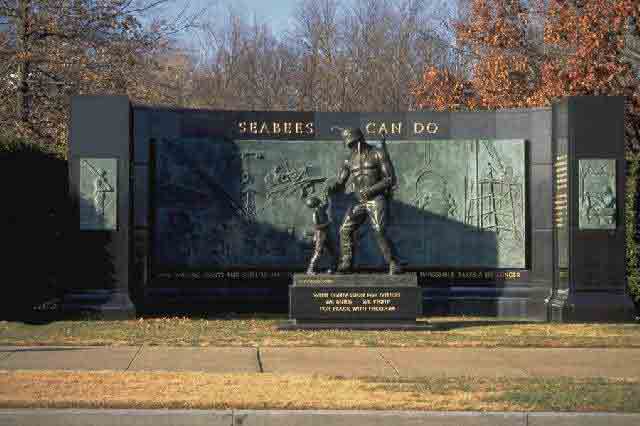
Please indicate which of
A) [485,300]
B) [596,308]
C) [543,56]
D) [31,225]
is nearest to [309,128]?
[485,300]

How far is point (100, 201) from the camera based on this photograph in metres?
20.1

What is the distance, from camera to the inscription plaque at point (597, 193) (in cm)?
2020

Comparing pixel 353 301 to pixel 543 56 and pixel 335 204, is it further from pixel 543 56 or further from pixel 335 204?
pixel 543 56

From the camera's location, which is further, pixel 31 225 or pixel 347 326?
pixel 31 225

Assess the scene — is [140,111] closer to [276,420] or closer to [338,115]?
[338,115]

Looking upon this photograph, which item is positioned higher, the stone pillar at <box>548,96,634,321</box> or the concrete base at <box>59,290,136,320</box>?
the stone pillar at <box>548,96,634,321</box>

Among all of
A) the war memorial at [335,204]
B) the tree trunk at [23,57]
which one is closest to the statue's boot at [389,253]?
the war memorial at [335,204]

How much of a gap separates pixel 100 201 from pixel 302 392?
9.96m

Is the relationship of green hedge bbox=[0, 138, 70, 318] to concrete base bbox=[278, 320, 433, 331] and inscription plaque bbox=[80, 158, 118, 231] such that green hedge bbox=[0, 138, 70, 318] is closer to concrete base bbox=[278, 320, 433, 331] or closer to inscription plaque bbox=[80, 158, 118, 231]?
inscription plaque bbox=[80, 158, 118, 231]

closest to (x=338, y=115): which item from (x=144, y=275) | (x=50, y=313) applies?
(x=144, y=275)

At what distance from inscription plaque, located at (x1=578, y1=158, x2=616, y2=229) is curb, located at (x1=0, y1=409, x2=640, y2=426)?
1047cm

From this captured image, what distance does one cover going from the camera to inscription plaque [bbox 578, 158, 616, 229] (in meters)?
20.2

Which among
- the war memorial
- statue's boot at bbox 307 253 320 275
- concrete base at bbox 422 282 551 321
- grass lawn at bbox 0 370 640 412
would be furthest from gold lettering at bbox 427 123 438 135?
grass lawn at bbox 0 370 640 412

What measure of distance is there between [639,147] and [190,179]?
14.6 meters
